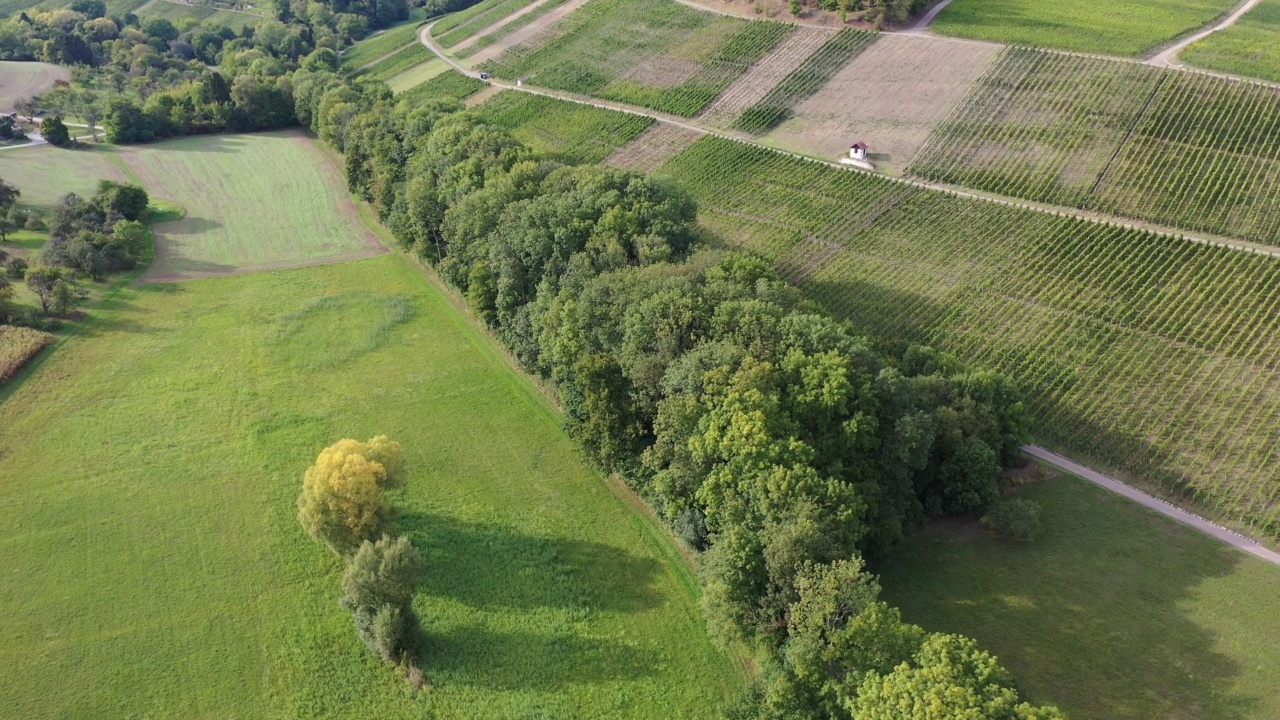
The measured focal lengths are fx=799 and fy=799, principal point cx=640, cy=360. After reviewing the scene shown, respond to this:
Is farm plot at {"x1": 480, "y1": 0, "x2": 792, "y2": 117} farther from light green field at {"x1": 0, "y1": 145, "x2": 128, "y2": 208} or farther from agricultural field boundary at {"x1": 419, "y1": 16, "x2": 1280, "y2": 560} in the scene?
light green field at {"x1": 0, "y1": 145, "x2": 128, "y2": 208}

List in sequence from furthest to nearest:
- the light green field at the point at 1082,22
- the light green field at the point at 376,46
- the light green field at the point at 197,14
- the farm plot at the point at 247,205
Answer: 1. the light green field at the point at 197,14
2. the light green field at the point at 376,46
3. the light green field at the point at 1082,22
4. the farm plot at the point at 247,205

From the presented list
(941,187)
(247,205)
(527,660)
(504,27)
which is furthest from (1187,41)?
(247,205)

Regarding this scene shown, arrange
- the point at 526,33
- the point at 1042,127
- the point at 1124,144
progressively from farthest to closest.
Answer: the point at 526,33, the point at 1042,127, the point at 1124,144

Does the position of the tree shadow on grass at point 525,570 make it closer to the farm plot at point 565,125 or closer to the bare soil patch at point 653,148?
the bare soil patch at point 653,148

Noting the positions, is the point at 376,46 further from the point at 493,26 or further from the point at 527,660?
the point at 527,660

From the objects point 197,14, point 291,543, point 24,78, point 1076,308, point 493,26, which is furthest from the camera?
point 197,14

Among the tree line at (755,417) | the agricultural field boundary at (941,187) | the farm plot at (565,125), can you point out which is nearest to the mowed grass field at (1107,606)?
the tree line at (755,417)

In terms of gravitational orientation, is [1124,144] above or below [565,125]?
below
